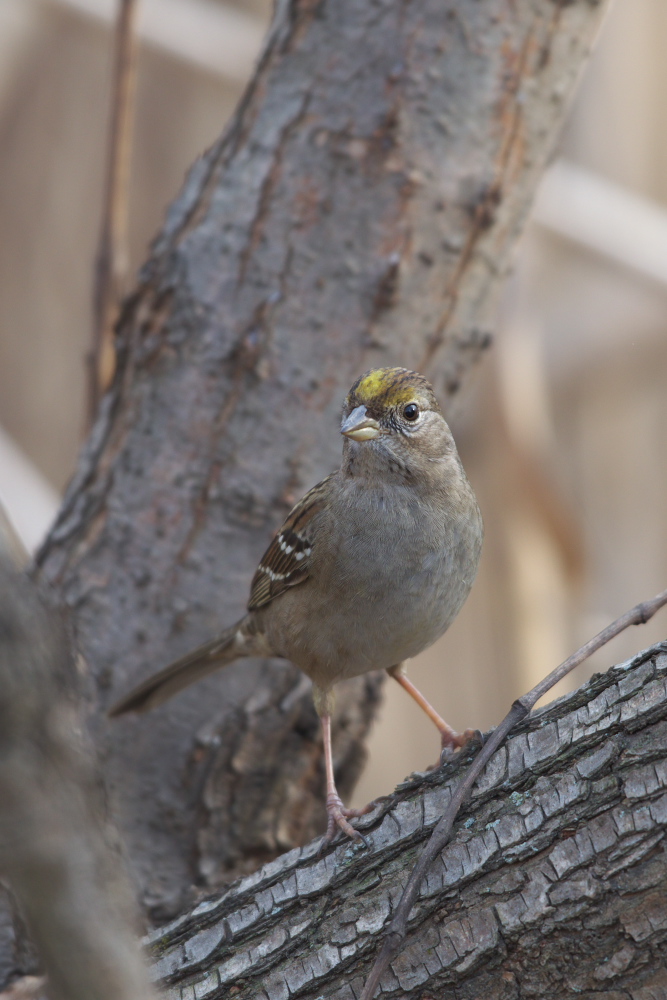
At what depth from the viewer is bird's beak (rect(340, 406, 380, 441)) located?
8.45 ft

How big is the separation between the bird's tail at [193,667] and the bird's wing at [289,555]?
95 mm

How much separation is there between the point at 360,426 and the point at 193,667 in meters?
0.94

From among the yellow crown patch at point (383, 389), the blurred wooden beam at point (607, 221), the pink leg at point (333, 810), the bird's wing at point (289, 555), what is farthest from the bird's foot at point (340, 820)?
the blurred wooden beam at point (607, 221)

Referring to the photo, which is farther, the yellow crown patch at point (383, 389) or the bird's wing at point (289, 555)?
the bird's wing at point (289, 555)

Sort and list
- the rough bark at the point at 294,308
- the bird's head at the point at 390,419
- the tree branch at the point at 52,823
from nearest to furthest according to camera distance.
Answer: the tree branch at the point at 52,823 < the bird's head at the point at 390,419 < the rough bark at the point at 294,308

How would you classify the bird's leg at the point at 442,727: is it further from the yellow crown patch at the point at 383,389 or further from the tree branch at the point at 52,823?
the tree branch at the point at 52,823

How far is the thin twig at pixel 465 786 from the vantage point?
170 cm

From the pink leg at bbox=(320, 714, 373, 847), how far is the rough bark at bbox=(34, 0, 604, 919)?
0.53 feet

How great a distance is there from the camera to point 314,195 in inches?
121

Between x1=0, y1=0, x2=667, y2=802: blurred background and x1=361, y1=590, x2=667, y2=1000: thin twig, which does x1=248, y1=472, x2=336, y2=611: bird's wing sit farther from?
x1=361, y1=590, x2=667, y2=1000: thin twig

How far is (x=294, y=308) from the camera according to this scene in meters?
3.06

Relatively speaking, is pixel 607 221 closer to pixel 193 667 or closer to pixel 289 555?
pixel 289 555

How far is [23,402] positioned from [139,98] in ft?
8.49

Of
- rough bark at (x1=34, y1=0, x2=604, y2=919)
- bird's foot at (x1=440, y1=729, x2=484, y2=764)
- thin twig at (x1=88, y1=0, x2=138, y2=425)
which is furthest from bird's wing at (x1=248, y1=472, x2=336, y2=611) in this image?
thin twig at (x1=88, y1=0, x2=138, y2=425)
